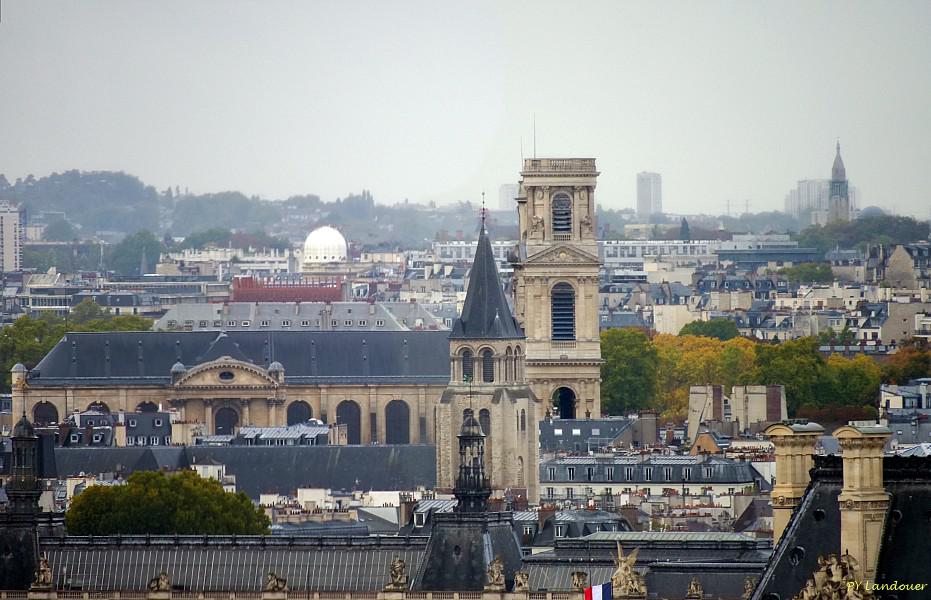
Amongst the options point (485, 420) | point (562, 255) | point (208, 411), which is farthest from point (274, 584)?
point (208, 411)

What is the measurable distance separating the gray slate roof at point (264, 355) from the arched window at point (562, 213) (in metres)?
13.6

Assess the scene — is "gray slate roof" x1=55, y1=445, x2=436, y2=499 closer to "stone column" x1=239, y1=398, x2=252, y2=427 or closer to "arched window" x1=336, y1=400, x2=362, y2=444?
"stone column" x1=239, y1=398, x2=252, y2=427

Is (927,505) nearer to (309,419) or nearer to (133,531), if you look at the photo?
(133,531)

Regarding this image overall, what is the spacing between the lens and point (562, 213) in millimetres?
155750

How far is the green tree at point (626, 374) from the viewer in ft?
552

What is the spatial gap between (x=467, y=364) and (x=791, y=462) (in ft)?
219

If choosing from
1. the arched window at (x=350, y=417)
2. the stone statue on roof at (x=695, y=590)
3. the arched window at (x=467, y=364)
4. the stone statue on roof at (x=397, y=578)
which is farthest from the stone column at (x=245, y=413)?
the stone statue on roof at (x=695, y=590)

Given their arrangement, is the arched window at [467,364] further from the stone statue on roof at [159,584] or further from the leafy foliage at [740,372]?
the stone statue on roof at [159,584]

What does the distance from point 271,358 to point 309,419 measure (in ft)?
24.5

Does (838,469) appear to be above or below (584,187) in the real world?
below

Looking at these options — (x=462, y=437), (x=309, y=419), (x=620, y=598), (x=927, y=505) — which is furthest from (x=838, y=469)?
(x=309, y=419)

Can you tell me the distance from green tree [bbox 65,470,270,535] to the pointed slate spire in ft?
58.5

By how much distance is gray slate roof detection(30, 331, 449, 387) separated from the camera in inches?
6673

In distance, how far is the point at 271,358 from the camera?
173625 millimetres
